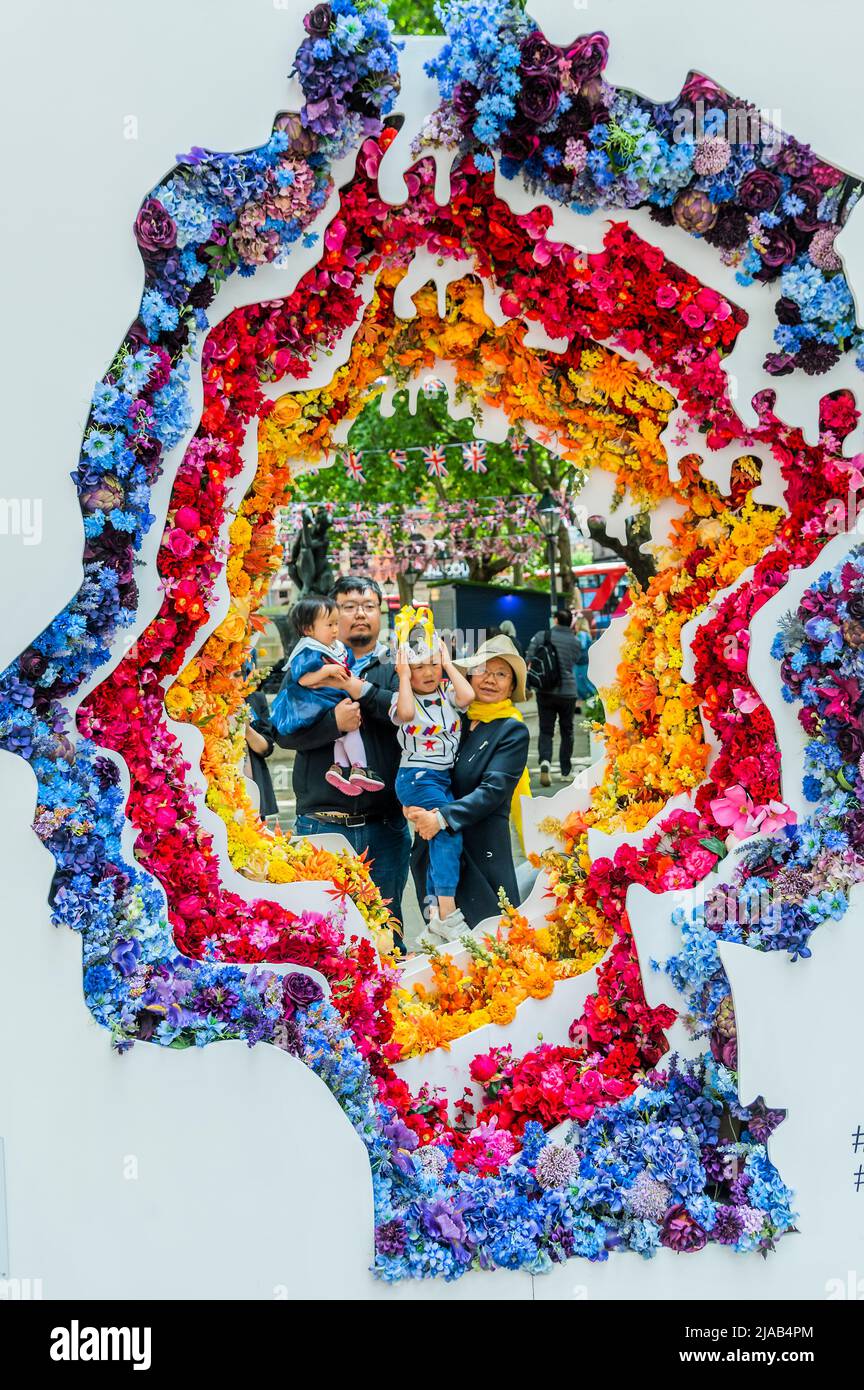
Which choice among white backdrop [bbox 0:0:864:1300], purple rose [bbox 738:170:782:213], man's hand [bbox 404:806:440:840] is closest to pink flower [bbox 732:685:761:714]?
white backdrop [bbox 0:0:864:1300]

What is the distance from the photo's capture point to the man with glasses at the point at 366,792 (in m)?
4.05

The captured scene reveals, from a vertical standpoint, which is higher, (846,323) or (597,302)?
(597,302)

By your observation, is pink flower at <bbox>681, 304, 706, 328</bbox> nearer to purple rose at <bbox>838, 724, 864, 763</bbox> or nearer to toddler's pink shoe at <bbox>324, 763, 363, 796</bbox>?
purple rose at <bbox>838, 724, 864, 763</bbox>

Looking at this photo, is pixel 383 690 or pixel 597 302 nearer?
pixel 597 302

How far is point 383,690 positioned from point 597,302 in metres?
1.71

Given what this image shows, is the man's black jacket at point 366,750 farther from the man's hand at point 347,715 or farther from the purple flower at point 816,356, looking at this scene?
the purple flower at point 816,356

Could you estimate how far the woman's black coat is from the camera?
4000 millimetres

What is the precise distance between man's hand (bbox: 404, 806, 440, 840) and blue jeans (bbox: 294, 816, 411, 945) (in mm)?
187

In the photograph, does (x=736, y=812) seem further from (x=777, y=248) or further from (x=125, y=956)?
(x=125, y=956)

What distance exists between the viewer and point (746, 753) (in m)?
2.90

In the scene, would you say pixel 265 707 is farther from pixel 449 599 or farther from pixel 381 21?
pixel 381 21
